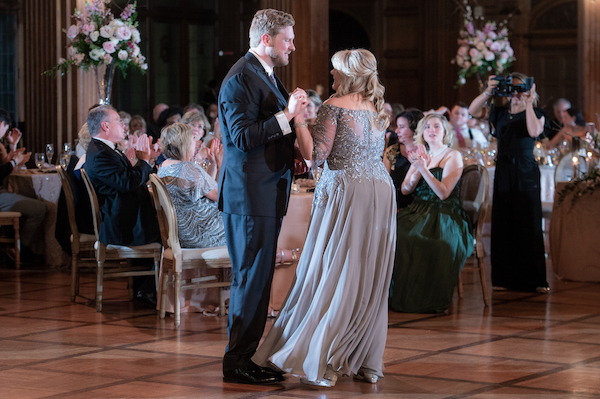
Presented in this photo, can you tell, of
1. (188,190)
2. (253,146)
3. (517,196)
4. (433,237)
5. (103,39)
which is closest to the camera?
(253,146)

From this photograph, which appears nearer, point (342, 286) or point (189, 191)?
point (342, 286)

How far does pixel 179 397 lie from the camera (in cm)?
340

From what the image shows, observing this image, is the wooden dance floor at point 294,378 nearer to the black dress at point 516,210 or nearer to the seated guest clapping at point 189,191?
the black dress at point 516,210

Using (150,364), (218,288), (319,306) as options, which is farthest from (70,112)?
(319,306)

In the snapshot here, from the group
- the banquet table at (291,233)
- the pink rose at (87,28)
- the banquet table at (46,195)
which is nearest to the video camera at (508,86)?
the banquet table at (291,233)

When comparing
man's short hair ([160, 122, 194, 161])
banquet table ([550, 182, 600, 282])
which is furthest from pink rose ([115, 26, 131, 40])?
banquet table ([550, 182, 600, 282])

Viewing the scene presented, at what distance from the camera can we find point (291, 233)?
5062 mm

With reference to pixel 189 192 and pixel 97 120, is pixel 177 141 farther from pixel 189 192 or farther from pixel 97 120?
pixel 97 120

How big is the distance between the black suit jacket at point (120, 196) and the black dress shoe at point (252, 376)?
1932mm

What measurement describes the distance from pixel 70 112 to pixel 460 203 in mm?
4641

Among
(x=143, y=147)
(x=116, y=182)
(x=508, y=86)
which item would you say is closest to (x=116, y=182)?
(x=116, y=182)

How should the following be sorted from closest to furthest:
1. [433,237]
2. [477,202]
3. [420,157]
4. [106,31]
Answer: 1. [420,157]
2. [433,237]
3. [477,202]
4. [106,31]

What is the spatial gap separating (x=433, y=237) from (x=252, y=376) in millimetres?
2103

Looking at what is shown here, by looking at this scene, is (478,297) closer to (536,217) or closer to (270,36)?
(536,217)
